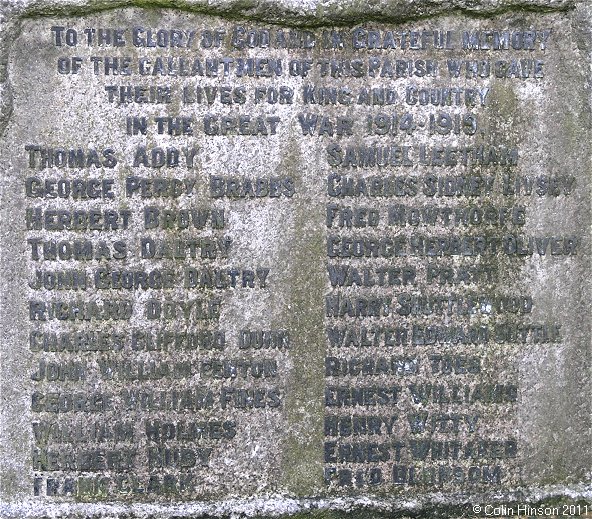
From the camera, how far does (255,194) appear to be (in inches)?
111

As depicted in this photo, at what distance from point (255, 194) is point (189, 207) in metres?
0.26

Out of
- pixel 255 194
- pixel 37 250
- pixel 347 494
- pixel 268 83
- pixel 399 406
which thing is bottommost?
pixel 347 494

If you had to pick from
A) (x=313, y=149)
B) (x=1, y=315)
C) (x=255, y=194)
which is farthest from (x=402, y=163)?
(x=1, y=315)

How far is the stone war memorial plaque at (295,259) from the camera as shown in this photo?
278 centimetres

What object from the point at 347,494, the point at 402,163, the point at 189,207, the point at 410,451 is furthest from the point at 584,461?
the point at 189,207

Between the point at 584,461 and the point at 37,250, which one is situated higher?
the point at 37,250

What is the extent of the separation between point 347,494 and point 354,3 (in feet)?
6.37

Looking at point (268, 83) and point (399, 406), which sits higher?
point (268, 83)

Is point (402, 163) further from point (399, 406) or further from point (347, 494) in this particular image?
point (347, 494)

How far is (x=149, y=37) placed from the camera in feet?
9.06

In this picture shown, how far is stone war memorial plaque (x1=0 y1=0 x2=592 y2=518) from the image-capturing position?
2775 millimetres

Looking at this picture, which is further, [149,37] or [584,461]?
[584,461]

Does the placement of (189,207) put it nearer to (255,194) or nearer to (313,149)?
(255,194)

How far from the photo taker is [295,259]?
286 centimetres
